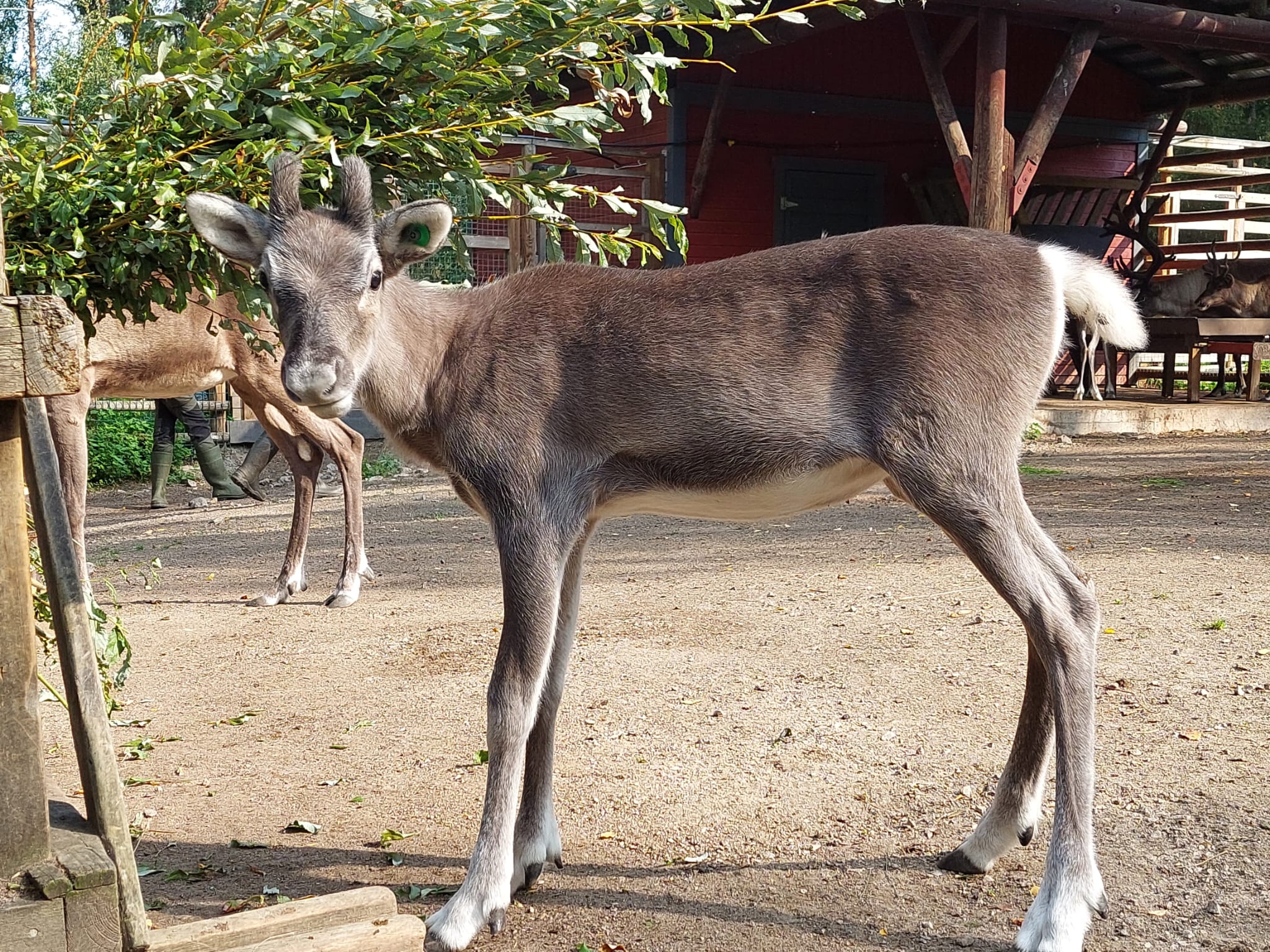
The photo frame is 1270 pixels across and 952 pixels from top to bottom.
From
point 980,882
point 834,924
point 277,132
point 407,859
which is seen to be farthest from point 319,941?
point 277,132

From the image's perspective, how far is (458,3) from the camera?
3328mm

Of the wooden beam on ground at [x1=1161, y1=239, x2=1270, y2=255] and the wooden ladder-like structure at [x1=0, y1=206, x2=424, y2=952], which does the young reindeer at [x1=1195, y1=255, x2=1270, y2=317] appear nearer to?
the wooden beam on ground at [x1=1161, y1=239, x2=1270, y2=255]

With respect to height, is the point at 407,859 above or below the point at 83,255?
below

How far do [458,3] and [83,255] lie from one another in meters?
1.18

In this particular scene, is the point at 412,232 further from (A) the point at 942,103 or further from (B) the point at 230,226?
(A) the point at 942,103

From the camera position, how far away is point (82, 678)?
2.61 meters

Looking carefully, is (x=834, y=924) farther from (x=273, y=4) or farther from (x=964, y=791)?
(x=273, y=4)

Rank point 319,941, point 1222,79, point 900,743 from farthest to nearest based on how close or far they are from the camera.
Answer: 1. point 1222,79
2. point 900,743
3. point 319,941

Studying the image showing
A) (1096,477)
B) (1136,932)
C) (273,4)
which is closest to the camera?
(1136,932)

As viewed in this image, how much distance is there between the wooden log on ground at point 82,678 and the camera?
258 cm

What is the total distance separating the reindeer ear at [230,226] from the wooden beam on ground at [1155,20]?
10.1 metres

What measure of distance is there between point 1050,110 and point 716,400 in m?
10.1

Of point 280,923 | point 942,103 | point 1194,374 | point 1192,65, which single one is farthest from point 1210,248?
point 280,923

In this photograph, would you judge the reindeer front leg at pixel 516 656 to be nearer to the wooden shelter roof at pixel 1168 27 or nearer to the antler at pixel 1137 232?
the wooden shelter roof at pixel 1168 27
